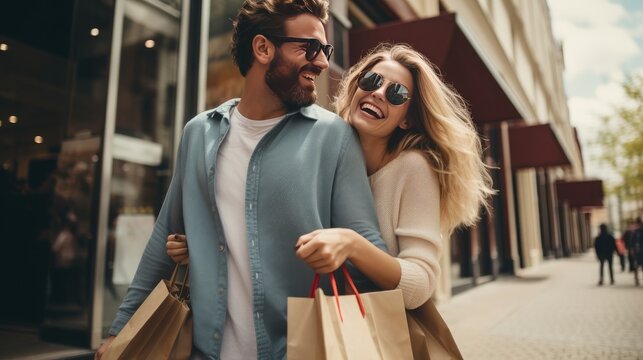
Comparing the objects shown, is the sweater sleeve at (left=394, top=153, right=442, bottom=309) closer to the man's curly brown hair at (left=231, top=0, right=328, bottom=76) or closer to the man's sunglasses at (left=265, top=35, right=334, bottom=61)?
the man's sunglasses at (left=265, top=35, right=334, bottom=61)

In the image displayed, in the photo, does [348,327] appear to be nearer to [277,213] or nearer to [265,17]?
[277,213]

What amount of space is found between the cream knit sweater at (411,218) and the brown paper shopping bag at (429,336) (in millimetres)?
84

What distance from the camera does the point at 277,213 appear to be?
1.44 metres

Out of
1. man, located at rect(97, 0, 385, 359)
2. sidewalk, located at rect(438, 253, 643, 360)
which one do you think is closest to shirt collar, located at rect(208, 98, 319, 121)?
man, located at rect(97, 0, 385, 359)

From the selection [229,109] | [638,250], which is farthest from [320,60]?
[638,250]

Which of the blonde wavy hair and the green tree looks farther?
the green tree

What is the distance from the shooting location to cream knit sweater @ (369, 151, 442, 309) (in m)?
1.37

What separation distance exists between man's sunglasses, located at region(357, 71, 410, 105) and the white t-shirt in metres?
0.41

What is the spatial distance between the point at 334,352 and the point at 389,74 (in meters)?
1.11

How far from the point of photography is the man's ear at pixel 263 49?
1.67m

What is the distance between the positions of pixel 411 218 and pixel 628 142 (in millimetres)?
31478

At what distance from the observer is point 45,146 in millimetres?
7246

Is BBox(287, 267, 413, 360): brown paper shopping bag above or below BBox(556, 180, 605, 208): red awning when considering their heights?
below

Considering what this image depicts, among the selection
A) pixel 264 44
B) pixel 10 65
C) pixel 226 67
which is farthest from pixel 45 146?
pixel 264 44
